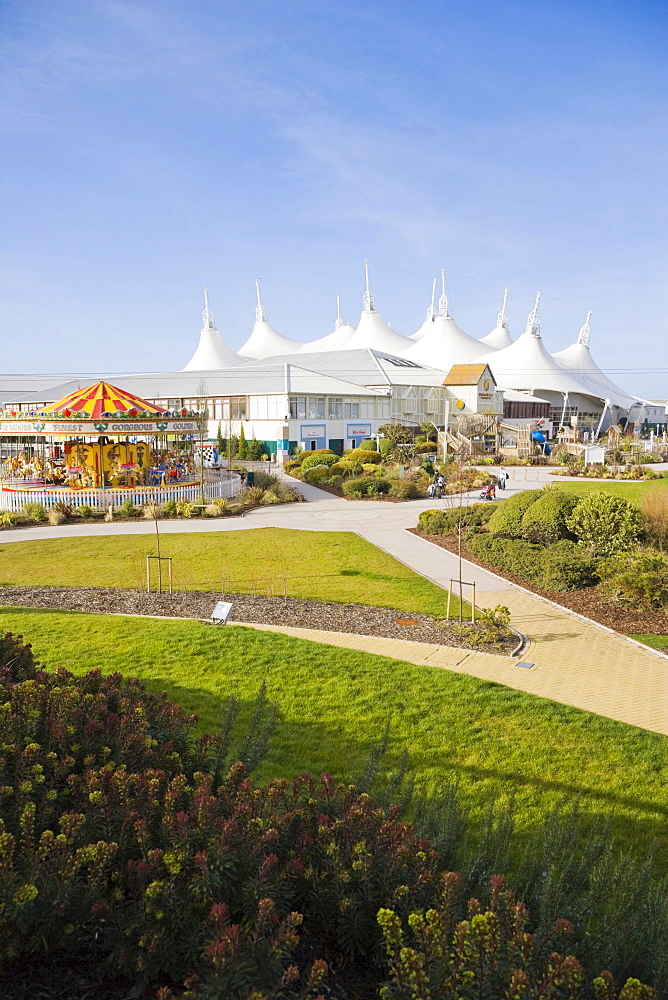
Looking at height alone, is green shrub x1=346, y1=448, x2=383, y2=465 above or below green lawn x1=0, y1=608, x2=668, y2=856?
above

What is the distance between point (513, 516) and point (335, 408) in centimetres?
2895

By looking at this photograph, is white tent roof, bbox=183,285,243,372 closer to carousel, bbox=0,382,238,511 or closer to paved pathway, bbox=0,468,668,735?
carousel, bbox=0,382,238,511

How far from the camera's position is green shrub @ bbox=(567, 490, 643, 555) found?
14531 millimetres

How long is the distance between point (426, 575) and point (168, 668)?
7.31 meters

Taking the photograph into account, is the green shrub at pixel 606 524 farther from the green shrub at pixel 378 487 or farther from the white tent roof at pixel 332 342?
the white tent roof at pixel 332 342

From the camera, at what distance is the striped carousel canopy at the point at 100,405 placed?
→ 26.2 m

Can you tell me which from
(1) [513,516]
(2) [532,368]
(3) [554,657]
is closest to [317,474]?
(1) [513,516]

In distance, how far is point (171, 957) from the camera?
8.58ft

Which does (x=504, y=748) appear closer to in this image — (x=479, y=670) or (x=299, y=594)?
(x=479, y=670)

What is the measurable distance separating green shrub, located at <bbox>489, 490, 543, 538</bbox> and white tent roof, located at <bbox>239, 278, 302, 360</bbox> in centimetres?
6114

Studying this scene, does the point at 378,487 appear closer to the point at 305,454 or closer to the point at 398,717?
the point at 305,454

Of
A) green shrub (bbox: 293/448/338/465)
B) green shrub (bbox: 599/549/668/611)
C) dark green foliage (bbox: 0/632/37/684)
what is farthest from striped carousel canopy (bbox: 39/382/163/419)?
dark green foliage (bbox: 0/632/37/684)

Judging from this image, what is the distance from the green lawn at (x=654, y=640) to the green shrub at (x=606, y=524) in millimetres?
3881

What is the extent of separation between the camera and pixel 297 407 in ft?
139
